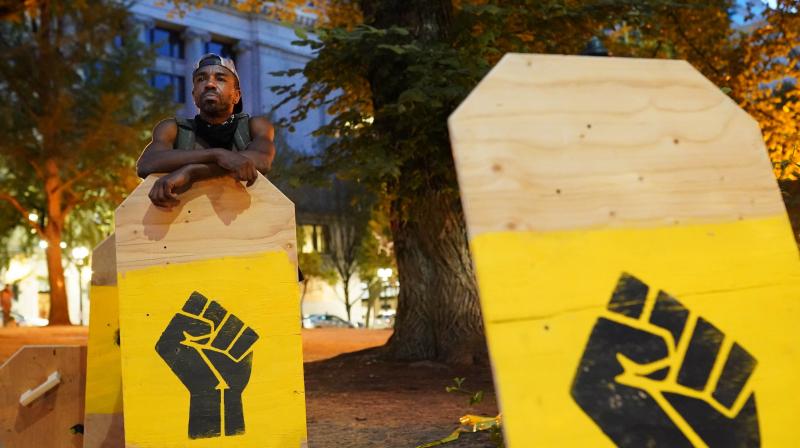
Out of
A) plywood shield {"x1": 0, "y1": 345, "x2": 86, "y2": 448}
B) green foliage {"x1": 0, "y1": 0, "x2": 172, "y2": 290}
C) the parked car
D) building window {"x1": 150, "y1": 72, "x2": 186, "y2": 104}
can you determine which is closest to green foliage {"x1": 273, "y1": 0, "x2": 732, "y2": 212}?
plywood shield {"x1": 0, "y1": 345, "x2": 86, "y2": 448}

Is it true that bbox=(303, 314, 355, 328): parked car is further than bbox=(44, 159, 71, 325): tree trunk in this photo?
Yes

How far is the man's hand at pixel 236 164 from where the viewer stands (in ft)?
9.53

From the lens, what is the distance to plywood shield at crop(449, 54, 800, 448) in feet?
4.92

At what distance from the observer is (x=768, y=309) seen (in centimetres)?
163

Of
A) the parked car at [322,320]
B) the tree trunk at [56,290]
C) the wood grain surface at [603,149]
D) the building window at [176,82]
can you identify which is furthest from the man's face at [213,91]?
the building window at [176,82]

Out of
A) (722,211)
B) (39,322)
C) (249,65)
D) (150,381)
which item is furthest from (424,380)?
(249,65)

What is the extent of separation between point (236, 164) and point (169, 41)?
1862 inches

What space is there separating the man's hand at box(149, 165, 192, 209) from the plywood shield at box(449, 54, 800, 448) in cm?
→ 154

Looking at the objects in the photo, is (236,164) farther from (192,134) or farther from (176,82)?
(176,82)

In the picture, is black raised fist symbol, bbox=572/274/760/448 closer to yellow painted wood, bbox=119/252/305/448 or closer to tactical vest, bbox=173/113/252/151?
yellow painted wood, bbox=119/252/305/448

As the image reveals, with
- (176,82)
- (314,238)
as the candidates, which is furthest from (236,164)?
(176,82)

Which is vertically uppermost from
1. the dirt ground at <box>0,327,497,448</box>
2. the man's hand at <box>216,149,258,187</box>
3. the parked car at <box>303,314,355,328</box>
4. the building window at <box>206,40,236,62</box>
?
the building window at <box>206,40,236,62</box>

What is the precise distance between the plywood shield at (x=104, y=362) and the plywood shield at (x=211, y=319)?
2.53 ft

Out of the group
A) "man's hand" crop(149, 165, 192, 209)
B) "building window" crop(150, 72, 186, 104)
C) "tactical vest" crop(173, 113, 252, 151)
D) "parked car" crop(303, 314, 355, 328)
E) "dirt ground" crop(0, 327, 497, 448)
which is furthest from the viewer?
"building window" crop(150, 72, 186, 104)
